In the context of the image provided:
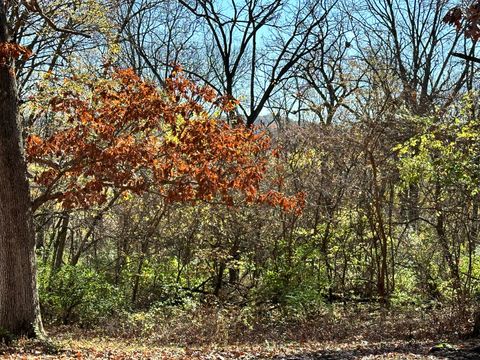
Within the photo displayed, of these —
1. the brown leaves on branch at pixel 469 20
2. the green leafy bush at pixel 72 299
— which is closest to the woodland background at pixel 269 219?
the green leafy bush at pixel 72 299

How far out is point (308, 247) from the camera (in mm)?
13258

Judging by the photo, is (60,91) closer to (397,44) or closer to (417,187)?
(417,187)

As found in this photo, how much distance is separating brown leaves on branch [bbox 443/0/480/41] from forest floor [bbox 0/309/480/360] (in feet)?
13.2

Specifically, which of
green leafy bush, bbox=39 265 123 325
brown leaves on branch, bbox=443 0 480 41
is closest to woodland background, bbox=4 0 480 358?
green leafy bush, bbox=39 265 123 325

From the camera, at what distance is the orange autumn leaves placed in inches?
328

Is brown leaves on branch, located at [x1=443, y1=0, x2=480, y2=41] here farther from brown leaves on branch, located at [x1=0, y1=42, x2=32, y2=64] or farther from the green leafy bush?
the green leafy bush

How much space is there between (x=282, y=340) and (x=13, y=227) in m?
5.03

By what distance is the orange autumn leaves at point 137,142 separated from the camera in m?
8.34

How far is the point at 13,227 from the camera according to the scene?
336 inches

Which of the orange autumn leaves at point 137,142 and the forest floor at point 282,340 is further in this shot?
the orange autumn leaves at point 137,142

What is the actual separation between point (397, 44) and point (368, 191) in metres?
11.4

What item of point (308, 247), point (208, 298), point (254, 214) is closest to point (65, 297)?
point (208, 298)

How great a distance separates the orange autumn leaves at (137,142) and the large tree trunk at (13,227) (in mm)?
390

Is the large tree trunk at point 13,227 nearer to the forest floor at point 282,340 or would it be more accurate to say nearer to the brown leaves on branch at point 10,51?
the brown leaves on branch at point 10,51
